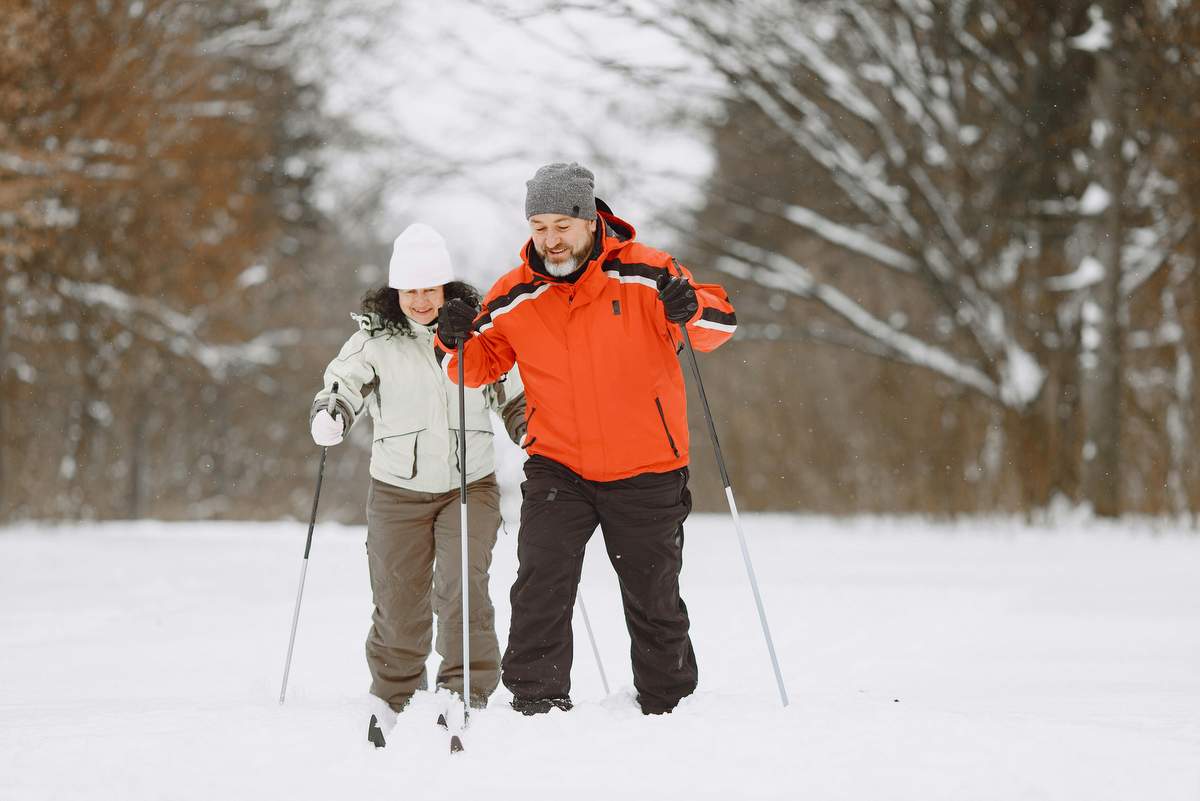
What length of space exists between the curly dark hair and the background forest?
6.84 meters

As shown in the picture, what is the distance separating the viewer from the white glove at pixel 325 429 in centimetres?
414

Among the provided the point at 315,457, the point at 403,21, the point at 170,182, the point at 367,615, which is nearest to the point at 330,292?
the point at 315,457

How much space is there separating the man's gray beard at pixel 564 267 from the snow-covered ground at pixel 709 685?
128 cm

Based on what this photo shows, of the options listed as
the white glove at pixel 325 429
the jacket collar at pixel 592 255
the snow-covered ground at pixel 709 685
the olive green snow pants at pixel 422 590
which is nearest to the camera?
the snow-covered ground at pixel 709 685

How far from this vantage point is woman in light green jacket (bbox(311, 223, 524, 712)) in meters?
4.32

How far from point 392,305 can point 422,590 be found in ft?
3.23

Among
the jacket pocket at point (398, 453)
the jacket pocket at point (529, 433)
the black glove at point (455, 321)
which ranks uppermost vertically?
the black glove at point (455, 321)

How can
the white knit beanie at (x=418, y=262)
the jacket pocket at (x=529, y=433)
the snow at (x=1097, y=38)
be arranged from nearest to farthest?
the jacket pocket at (x=529, y=433) < the white knit beanie at (x=418, y=262) < the snow at (x=1097, y=38)

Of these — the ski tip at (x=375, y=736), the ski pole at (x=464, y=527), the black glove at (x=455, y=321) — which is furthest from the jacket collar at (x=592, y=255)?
the ski tip at (x=375, y=736)

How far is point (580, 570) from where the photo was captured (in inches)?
157

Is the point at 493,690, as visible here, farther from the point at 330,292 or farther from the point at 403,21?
the point at 330,292

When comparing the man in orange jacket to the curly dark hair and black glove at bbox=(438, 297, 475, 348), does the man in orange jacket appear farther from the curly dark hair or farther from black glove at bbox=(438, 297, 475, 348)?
the curly dark hair

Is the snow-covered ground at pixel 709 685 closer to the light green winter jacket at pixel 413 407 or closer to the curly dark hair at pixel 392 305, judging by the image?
the light green winter jacket at pixel 413 407

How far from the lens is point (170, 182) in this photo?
15828 millimetres
